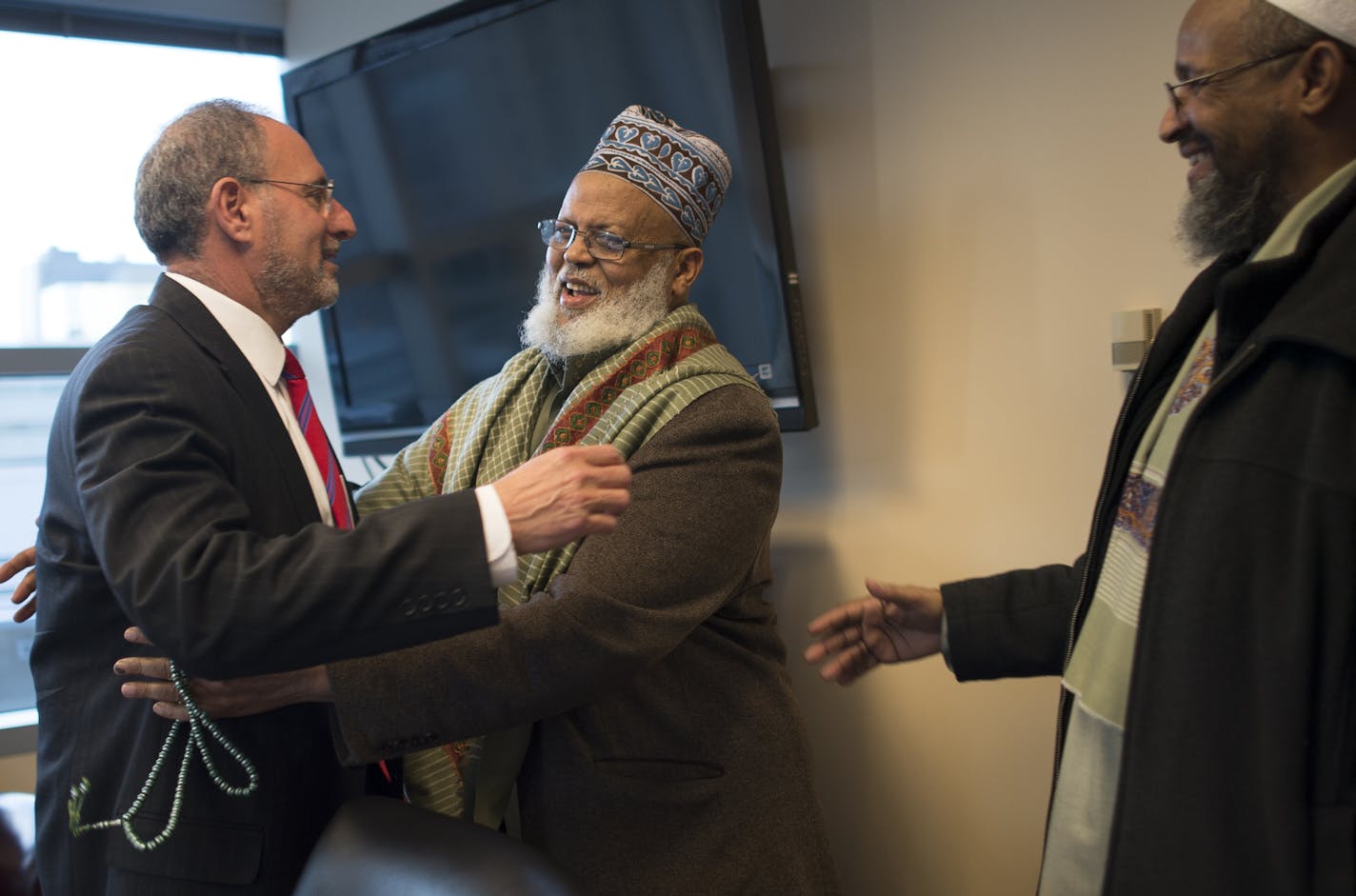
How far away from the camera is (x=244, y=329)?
1.50 meters

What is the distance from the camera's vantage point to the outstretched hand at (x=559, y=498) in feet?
3.93

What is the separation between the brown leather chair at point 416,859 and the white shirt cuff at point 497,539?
0.27 m

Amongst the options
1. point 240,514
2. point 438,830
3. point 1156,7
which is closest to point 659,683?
point 438,830

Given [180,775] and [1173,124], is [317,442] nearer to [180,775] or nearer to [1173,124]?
[180,775]

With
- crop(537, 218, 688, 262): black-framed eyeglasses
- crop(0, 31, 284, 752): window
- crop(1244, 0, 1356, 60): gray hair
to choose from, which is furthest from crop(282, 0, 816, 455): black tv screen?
crop(1244, 0, 1356, 60): gray hair

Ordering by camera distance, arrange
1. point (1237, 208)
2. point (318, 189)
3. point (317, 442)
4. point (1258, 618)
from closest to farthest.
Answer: point (1258, 618), point (1237, 208), point (317, 442), point (318, 189)

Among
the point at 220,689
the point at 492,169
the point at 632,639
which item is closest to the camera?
the point at 220,689

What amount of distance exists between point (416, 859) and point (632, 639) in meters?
0.43

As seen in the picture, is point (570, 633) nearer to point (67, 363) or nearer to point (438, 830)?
point (438, 830)

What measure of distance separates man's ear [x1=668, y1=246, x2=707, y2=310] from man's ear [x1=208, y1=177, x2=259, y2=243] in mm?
703

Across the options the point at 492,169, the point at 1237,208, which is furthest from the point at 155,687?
the point at 492,169

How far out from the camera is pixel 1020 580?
59.2 inches

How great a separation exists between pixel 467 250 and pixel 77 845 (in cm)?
173

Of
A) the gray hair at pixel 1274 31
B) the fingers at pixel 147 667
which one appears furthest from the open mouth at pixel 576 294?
the gray hair at pixel 1274 31
